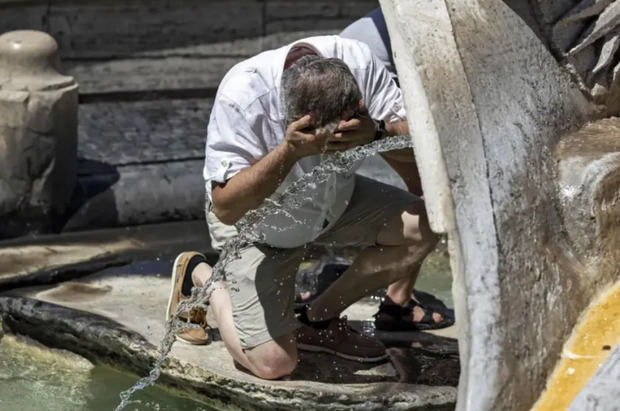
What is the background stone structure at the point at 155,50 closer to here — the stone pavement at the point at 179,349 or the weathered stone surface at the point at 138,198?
the weathered stone surface at the point at 138,198

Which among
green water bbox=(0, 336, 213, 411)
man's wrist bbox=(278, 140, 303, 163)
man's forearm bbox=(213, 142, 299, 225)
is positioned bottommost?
green water bbox=(0, 336, 213, 411)

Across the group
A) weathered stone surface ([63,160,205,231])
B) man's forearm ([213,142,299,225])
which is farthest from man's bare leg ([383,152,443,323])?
weathered stone surface ([63,160,205,231])

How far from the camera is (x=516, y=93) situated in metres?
3.72

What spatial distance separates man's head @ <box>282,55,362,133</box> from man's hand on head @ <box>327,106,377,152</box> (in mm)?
23

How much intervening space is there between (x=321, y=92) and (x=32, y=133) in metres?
2.36

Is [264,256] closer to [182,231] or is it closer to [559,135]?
[559,135]

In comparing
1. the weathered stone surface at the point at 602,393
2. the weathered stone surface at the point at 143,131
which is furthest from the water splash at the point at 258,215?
the weathered stone surface at the point at 143,131

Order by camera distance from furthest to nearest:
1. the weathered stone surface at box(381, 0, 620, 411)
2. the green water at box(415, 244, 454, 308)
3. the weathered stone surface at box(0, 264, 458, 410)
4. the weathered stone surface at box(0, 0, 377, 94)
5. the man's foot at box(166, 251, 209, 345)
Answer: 1. the weathered stone surface at box(0, 0, 377, 94)
2. the green water at box(415, 244, 454, 308)
3. the man's foot at box(166, 251, 209, 345)
4. the weathered stone surface at box(0, 264, 458, 410)
5. the weathered stone surface at box(381, 0, 620, 411)

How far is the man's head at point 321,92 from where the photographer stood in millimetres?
3965

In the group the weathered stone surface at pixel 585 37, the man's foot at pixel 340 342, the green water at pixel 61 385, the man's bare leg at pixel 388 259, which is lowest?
the green water at pixel 61 385

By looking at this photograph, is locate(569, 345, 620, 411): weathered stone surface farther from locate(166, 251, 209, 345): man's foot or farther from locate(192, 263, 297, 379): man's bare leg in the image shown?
locate(166, 251, 209, 345): man's foot

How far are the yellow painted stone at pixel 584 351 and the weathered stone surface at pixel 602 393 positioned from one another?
0.40 ft

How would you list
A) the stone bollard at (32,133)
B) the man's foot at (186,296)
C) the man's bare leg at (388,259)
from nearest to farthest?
the man's bare leg at (388,259) < the man's foot at (186,296) < the stone bollard at (32,133)

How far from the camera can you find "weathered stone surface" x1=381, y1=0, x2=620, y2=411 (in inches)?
128
